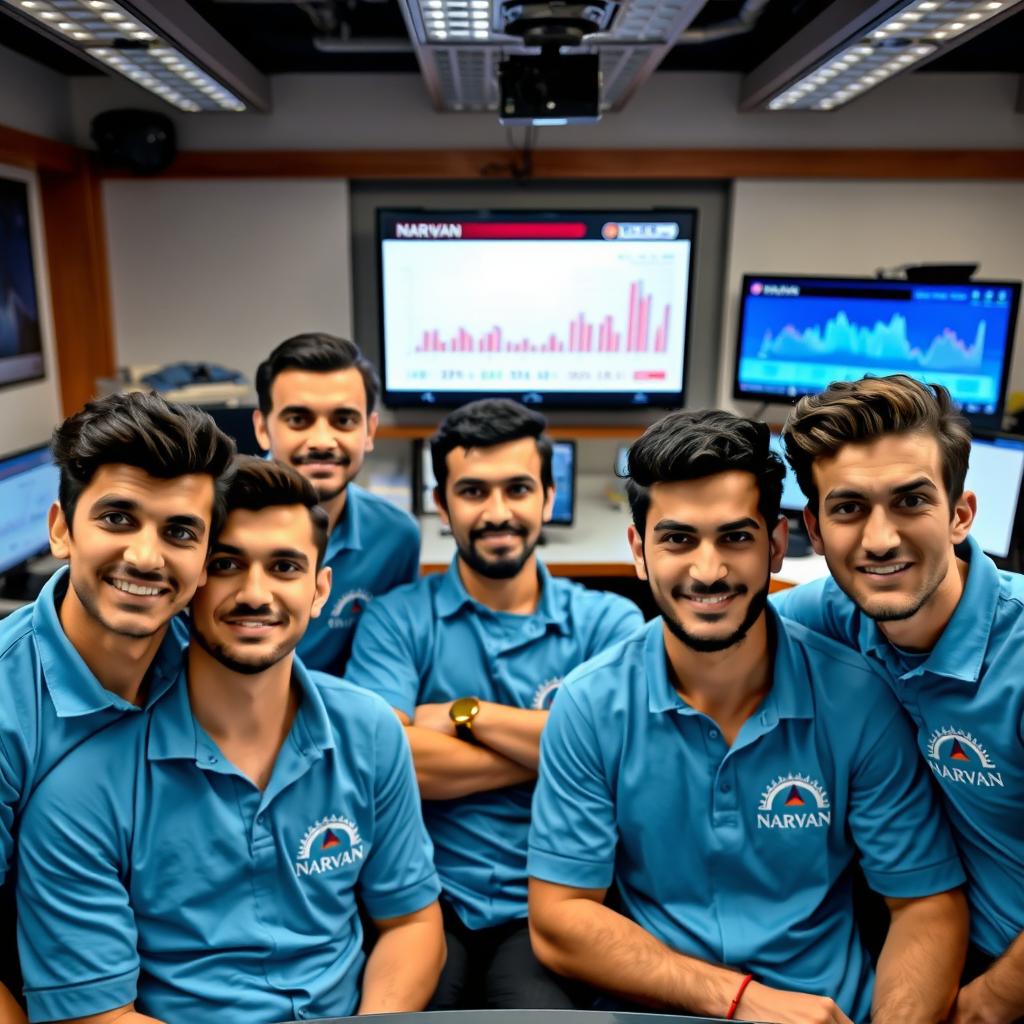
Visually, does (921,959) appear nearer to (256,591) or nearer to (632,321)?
(256,591)

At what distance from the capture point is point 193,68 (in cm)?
283

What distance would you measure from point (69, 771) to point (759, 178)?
11.5 ft

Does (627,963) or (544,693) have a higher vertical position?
(544,693)

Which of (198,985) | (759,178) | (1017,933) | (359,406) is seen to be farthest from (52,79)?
(1017,933)

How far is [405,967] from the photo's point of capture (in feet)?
5.14

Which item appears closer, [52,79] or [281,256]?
[52,79]

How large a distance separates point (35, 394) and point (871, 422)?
3.39 metres

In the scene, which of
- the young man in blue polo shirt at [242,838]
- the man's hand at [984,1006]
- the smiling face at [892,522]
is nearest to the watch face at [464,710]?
the young man in blue polo shirt at [242,838]

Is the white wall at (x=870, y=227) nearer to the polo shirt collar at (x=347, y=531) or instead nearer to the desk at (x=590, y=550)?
the desk at (x=590, y=550)

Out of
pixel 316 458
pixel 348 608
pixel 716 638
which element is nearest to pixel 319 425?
pixel 316 458

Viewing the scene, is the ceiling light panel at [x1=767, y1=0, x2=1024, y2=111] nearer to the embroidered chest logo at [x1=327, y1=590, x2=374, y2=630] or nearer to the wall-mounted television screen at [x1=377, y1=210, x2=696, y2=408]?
the wall-mounted television screen at [x1=377, y1=210, x2=696, y2=408]

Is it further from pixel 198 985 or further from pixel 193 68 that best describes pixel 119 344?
pixel 198 985

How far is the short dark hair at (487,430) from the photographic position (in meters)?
2.12

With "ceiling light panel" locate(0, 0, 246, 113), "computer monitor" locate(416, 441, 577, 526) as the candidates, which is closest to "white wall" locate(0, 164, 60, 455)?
"ceiling light panel" locate(0, 0, 246, 113)
